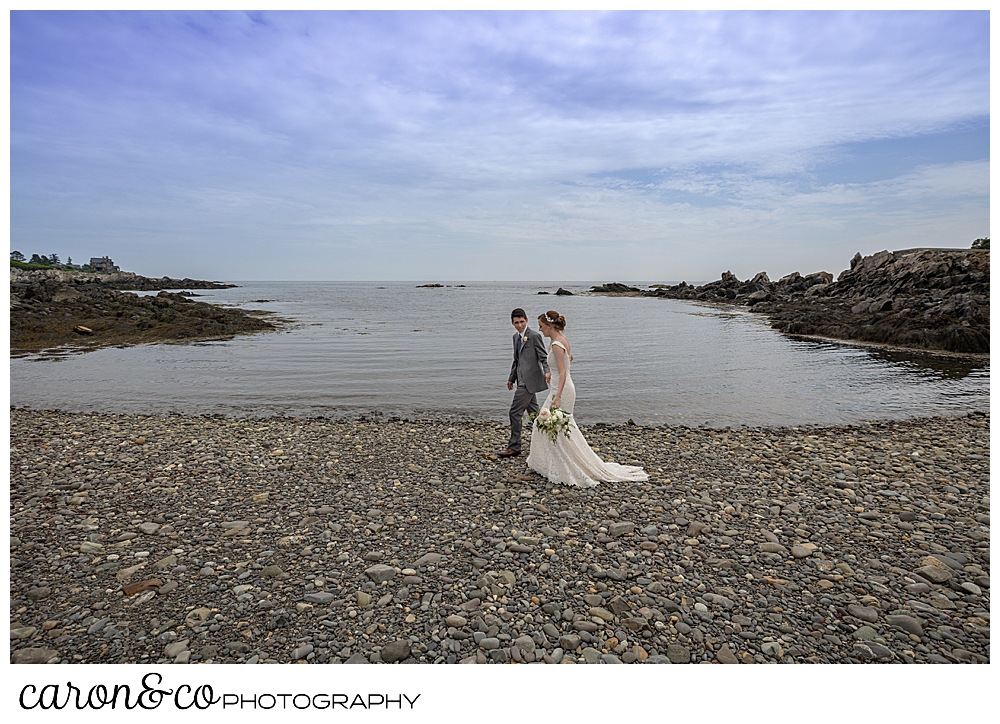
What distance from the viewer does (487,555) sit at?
6.30m

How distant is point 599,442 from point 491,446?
2198 mm

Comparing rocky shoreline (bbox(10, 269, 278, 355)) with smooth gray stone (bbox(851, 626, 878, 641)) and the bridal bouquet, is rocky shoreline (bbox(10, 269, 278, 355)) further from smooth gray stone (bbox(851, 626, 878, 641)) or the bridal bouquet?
smooth gray stone (bbox(851, 626, 878, 641))

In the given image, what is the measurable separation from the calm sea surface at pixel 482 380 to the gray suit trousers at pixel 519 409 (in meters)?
4.15

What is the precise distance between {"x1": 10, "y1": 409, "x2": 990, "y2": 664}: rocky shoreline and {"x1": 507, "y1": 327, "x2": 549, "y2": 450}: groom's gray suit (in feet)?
2.81

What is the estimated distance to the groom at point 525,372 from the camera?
936 centimetres

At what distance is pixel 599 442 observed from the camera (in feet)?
36.9

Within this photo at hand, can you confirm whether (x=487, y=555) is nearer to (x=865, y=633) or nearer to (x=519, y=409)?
(x=865, y=633)

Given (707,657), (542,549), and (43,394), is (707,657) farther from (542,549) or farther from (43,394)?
(43,394)

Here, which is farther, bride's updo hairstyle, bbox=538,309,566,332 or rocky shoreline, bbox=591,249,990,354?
rocky shoreline, bbox=591,249,990,354

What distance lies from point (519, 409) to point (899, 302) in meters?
38.0

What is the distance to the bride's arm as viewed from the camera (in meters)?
8.62

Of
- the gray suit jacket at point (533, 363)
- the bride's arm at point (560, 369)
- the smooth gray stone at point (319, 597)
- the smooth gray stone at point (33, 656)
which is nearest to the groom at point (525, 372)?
the gray suit jacket at point (533, 363)

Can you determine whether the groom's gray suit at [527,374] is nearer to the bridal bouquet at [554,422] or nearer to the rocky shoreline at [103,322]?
the bridal bouquet at [554,422]

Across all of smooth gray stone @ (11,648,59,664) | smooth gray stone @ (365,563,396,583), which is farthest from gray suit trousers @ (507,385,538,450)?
smooth gray stone @ (11,648,59,664)
